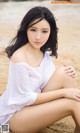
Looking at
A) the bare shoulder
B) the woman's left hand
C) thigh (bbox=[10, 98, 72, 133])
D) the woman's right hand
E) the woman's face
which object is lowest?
thigh (bbox=[10, 98, 72, 133])

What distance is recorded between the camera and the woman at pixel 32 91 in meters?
2.48

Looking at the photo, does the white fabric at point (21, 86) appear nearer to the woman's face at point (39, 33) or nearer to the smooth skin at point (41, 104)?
the smooth skin at point (41, 104)

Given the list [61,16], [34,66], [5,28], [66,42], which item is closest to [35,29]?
[34,66]

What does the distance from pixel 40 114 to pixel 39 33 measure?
55cm

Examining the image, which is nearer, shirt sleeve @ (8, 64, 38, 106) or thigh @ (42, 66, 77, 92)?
shirt sleeve @ (8, 64, 38, 106)

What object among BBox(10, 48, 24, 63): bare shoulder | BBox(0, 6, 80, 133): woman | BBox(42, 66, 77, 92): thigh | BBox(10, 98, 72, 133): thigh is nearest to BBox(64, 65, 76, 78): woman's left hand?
BBox(42, 66, 77, 92): thigh

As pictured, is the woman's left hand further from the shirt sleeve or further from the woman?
the shirt sleeve

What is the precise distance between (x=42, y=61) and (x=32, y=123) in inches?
18.6

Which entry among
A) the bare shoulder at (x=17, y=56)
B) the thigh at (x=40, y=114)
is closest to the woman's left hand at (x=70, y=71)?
the thigh at (x=40, y=114)

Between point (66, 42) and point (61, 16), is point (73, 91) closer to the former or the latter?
point (66, 42)

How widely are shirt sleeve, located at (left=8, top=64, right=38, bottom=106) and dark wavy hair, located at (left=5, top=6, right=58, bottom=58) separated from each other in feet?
0.60

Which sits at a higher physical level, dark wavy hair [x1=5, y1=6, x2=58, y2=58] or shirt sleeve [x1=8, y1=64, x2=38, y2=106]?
dark wavy hair [x1=5, y1=6, x2=58, y2=58]

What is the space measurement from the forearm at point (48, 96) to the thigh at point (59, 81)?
0.49 ft

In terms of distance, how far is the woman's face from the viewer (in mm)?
2479
